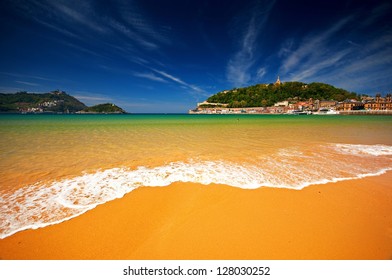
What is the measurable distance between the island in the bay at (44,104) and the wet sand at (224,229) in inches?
5942

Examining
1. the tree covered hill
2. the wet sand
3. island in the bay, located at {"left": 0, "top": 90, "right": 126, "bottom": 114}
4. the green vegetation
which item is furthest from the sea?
the green vegetation

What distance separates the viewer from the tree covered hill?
117975mm

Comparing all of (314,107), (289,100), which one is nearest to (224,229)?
(314,107)

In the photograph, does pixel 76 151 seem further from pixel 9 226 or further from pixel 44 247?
pixel 44 247

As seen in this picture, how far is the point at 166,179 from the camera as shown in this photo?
4492 mm

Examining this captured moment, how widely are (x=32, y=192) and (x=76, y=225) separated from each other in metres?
2.10

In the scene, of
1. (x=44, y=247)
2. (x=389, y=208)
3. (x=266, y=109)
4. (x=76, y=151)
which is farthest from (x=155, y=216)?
(x=266, y=109)

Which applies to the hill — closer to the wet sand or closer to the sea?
the sea

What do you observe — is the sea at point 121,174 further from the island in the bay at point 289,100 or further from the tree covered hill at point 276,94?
the tree covered hill at point 276,94

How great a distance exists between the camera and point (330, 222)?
8.75 ft

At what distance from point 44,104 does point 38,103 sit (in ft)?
12.0

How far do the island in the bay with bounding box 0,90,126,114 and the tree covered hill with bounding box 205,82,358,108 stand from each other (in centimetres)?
10921

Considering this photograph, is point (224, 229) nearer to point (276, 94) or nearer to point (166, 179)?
point (166, 179)
